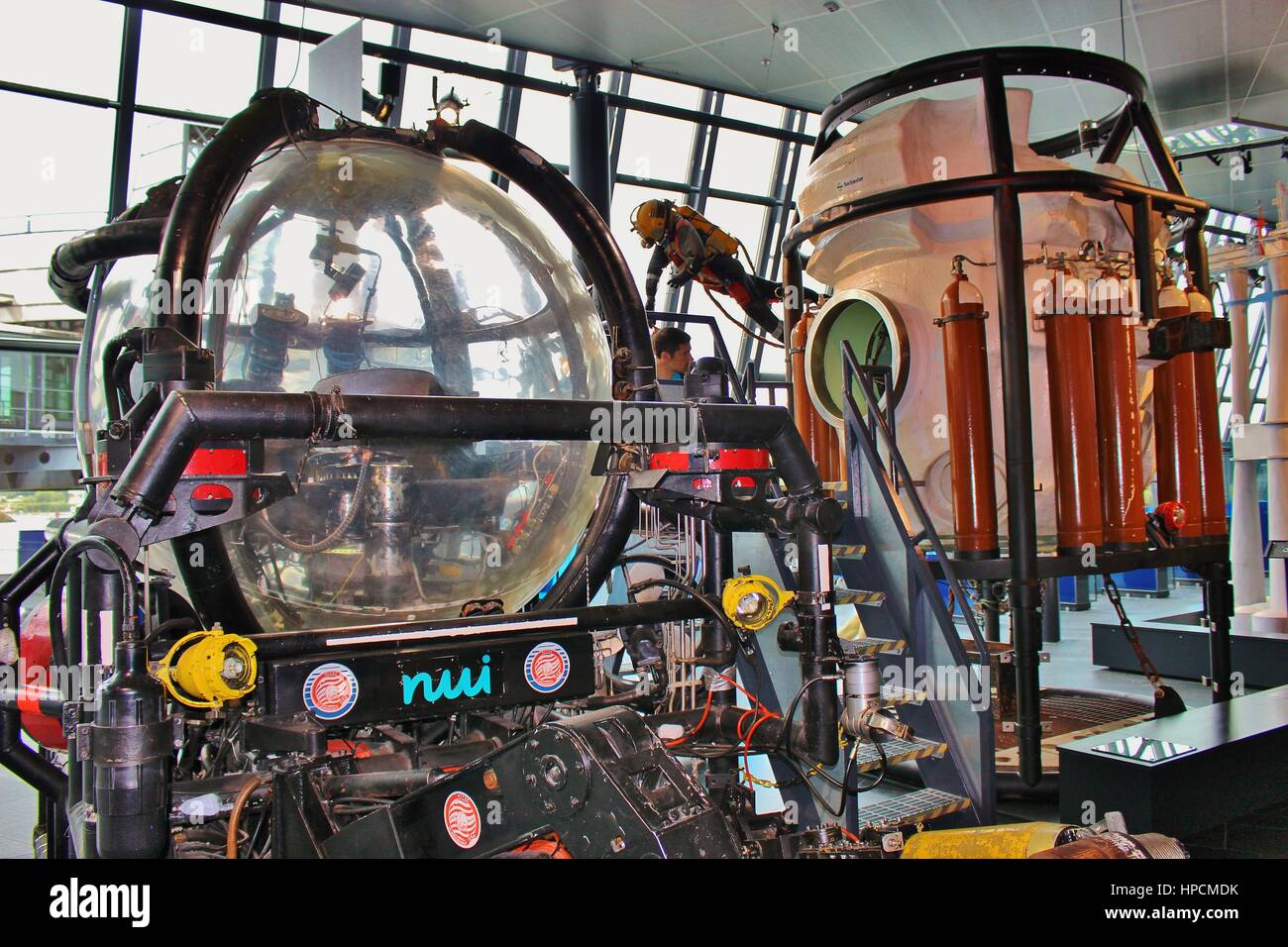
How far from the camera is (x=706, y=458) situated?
7.98ft

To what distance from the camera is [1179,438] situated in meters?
5.56

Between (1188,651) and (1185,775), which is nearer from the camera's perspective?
(1185,775)

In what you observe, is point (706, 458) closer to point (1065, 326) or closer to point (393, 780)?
point (393, 780)

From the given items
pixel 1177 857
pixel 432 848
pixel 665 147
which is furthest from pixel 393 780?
pixel 665 147

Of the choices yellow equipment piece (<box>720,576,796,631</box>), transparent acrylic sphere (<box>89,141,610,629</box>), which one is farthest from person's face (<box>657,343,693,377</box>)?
yellow equipment piece (<box>720,576,796,631</box>)

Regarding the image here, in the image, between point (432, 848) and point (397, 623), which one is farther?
point (397, 623)

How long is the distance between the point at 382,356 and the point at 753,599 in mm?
1070

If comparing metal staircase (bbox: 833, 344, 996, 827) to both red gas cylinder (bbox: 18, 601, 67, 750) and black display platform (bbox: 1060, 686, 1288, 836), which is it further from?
red gas cylinder (bbox: 18, 601, 67, 750)

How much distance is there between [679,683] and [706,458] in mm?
791

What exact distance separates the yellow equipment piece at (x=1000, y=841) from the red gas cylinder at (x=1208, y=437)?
156 inches

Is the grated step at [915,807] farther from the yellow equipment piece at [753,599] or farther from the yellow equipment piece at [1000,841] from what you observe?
the yellow equipment piece at [753,599]

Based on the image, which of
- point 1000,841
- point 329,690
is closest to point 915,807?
point 1000,841

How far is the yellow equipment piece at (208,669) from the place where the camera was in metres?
1.85

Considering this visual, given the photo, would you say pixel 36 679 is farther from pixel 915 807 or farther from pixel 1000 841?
pixel 915 807
